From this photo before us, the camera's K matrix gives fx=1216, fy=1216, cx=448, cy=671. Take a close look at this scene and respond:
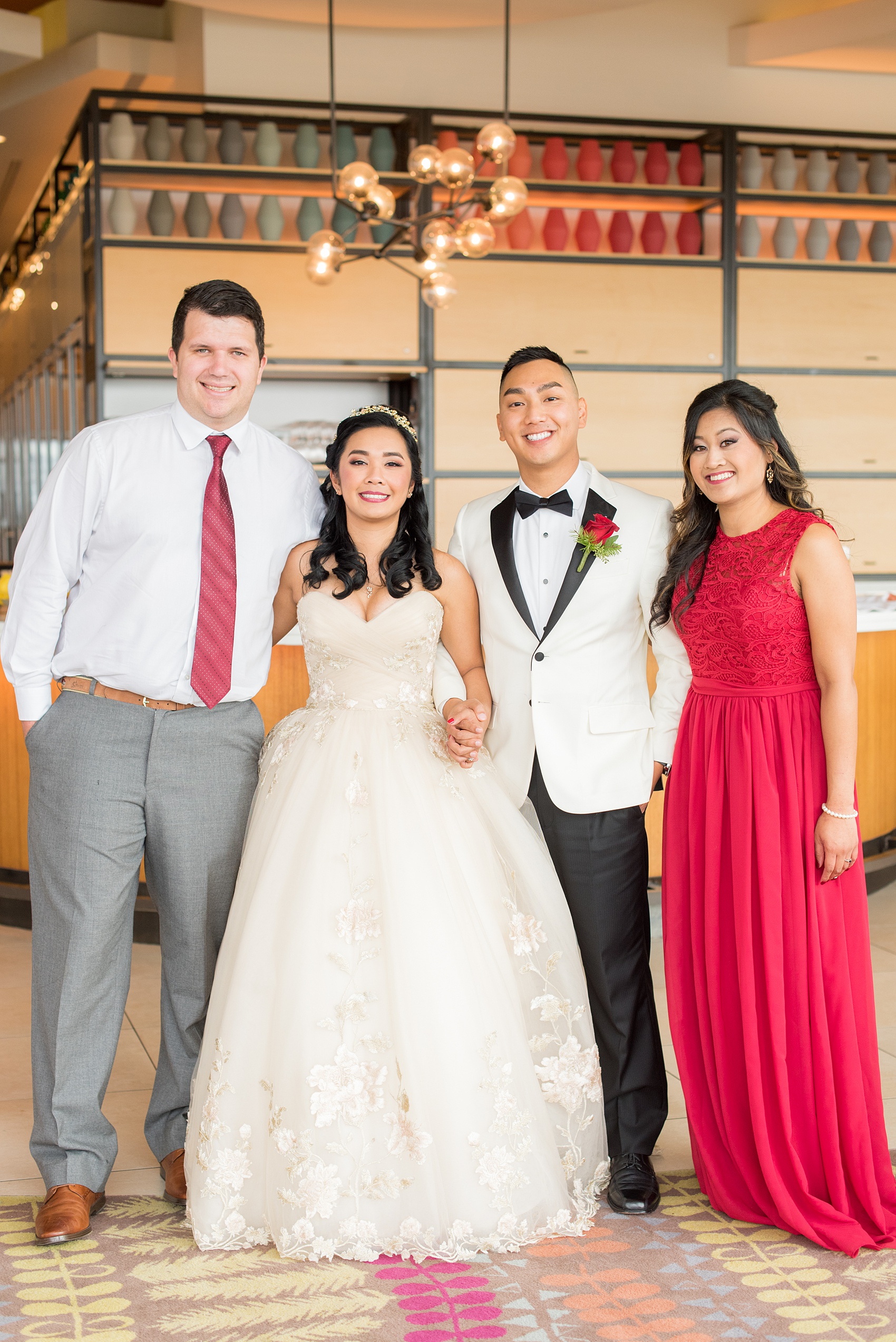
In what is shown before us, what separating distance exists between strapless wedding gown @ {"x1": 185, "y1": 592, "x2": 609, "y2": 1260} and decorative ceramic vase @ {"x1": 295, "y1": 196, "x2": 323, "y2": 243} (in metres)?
4.45

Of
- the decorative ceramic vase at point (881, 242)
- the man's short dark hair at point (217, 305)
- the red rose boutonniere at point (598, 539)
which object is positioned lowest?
the red rose boutonniere at point (598, 539)

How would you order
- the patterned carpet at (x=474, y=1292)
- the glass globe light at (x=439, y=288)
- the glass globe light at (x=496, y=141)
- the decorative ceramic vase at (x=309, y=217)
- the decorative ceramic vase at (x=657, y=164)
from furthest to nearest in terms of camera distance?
1. the decorative ceramic vase at (x=657, y=164)
2. the decorative ceramic vase at (x=309, y=217)
3. the glass globe light at (x=439, y=288)
4. the glass globe light at (x=496, y=141)
5. the patterned carpet at (x=474, y=1292)

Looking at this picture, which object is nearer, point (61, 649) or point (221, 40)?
point (61, 649)

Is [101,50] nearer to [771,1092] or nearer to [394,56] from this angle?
[394,56]

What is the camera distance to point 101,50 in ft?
20.9

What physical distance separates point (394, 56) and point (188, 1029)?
5.59 metres

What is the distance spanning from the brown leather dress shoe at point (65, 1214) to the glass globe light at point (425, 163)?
3695 millimetres

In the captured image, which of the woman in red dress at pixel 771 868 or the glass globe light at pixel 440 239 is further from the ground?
the glass globe light at pixel 440 239

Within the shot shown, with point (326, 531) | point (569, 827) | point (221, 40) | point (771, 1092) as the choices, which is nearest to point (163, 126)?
point (221, 40)

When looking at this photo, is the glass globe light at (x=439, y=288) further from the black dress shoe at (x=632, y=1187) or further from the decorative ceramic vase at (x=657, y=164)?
the black dress shoe at (x=632, y=1187)

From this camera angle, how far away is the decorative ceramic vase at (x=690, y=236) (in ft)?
22.0

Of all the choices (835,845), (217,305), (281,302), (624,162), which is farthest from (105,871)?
(624,162)

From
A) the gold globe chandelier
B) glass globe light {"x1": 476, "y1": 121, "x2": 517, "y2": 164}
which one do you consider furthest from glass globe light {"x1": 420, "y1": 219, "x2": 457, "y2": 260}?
glass globe light {"x1": 476, "y1": 121, "x2": 517, "y2": 164}

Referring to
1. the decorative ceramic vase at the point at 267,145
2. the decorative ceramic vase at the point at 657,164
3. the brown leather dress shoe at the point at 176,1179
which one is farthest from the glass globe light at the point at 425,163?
the brown leather dress shoe at the point at 176,1179
